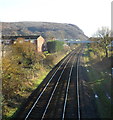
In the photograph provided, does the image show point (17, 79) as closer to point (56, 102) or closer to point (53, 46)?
point (56, 102)

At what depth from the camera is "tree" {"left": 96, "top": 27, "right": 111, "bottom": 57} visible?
1193 inches

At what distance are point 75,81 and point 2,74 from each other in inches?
347

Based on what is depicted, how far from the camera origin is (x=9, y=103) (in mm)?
14078

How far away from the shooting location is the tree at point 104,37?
30.3 meters

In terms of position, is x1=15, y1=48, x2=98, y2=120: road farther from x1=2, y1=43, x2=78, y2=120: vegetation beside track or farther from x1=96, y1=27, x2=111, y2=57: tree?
x1=96, y1=27, x2=111, y2=57: tree

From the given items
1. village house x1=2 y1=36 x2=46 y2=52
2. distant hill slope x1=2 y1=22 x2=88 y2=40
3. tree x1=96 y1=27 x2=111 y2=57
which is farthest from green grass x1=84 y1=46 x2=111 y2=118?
distant hill slope x1=2 y1=22 x2=88 y2=40

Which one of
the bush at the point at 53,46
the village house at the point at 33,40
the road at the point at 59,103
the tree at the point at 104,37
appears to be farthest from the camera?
the bush at the point at 53,46

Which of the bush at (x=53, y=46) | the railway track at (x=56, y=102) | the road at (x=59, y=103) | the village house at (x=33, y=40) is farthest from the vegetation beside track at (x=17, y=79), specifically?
the bush at (x=53, y=46)

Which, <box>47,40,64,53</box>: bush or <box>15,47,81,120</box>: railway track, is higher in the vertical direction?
<box>47,40,64,53</box>: bush

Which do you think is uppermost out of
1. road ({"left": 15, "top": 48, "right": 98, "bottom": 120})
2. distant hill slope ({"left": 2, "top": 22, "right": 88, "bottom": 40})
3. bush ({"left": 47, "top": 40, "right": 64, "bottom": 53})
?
distant hill slope ({"left": 2, "top": 22, "right": 88, "bottom": 40})

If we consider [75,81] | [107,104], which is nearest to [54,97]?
[107,104]

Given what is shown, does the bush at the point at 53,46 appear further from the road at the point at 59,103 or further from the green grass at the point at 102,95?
the road at the point at 59,103

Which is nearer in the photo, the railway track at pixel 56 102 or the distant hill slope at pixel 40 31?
the railway track at pixel 56 102

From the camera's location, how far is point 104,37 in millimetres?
30969
